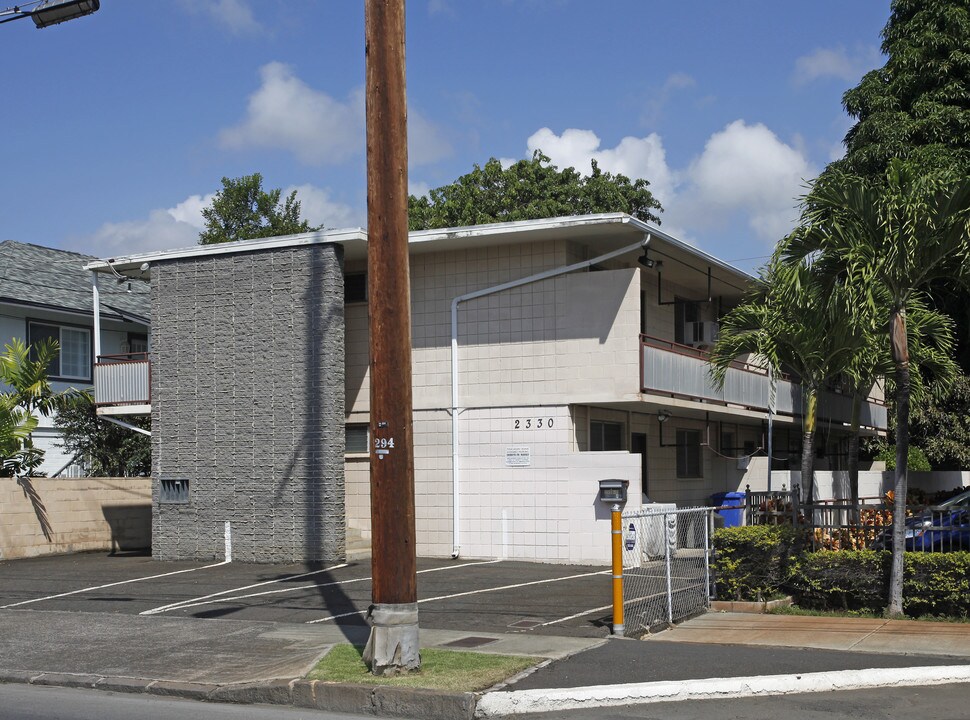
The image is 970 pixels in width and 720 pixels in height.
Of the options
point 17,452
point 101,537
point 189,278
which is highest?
point 189,278

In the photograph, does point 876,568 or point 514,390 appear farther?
point 514,390

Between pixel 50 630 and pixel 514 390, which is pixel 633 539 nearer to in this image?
pixel 514 390

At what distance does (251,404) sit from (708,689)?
14.1m

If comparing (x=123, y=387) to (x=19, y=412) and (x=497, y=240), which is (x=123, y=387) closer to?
(x=19, y=412)

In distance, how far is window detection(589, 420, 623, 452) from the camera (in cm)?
2234

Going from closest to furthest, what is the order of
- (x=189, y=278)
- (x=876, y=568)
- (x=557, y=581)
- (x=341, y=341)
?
(x=876, y=568), (x=557, y=581), (x=341, y=341), (x=189, y=278)

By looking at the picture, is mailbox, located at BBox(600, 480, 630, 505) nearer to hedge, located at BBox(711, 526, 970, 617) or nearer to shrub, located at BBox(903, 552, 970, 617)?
hedge, located at BBox(711, 526, 970, 617)

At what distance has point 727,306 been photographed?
100 feet

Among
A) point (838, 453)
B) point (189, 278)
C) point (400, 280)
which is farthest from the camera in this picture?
point (838, 453)

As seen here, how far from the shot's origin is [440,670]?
10227 millimetres

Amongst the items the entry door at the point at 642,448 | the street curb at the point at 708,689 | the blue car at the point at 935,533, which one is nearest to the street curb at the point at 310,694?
the street curb at the point at 708,689

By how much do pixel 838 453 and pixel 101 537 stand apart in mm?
22765

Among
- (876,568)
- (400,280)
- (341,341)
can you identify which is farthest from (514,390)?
(400,280)

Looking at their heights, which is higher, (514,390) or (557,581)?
(514,390)
